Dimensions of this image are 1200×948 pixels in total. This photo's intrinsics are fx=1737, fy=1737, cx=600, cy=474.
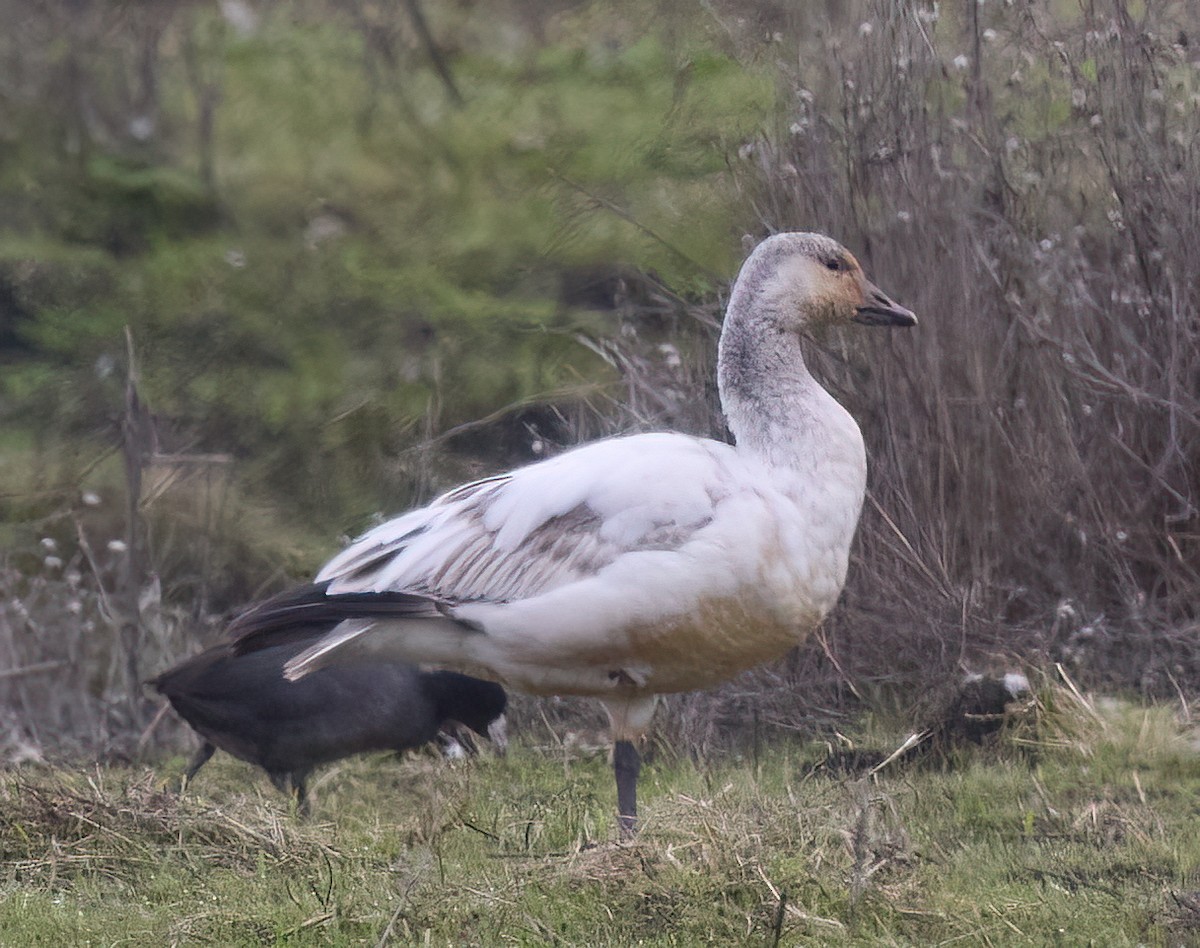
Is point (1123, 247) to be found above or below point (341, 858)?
above

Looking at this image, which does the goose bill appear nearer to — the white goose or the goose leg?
Answer: the white goose

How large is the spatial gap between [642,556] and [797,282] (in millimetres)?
1040

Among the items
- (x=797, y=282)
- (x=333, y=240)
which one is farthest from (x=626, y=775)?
(x=333, y=240)

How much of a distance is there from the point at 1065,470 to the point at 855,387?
81 cm

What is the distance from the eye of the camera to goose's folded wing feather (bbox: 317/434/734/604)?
4562 millimetres

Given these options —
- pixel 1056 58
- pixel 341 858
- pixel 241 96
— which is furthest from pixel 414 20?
pixel 341 858

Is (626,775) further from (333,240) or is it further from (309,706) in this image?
(333,240)

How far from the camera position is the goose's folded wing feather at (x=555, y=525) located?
4.56 m

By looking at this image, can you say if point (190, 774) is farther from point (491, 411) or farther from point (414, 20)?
point (414, 20)

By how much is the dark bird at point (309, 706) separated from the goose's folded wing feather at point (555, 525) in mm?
801

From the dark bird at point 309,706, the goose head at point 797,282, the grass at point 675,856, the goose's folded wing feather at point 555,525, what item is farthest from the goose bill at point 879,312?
the dark bird at point 309,706

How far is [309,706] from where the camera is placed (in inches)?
221

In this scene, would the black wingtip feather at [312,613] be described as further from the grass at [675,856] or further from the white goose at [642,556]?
the grass at [675,856]

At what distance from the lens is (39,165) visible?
33.4 feet
